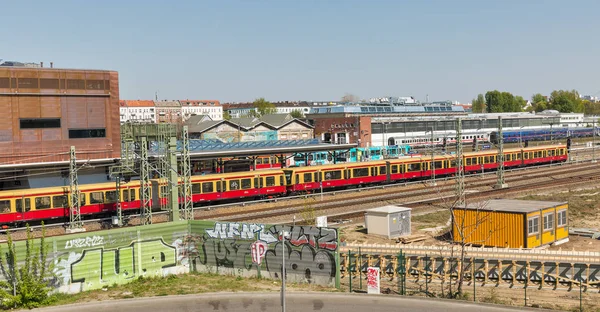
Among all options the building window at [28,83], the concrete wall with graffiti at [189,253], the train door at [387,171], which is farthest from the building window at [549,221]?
the building window at [28,83]

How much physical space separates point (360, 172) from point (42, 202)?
29.0 meters

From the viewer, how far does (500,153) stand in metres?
56.3

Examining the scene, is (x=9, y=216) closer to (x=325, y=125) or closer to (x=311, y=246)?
(x=311, y=246)

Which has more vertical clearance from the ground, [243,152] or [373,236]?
[243,152]

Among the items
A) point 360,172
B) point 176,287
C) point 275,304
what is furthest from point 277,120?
point 275,304

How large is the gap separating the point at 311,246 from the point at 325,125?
272 ft

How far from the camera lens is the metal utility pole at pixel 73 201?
3816cm

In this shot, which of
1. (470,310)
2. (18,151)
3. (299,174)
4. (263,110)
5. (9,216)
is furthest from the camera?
(263,110)

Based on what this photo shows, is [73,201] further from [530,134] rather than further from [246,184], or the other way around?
[530,134]

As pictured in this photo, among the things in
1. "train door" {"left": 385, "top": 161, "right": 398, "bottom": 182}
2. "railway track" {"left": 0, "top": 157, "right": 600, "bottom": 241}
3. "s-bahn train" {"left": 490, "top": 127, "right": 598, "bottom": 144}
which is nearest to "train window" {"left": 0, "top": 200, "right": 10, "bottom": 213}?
"railway track" {"left": 0, "top": 157, "right": 600, "bottom": 241}

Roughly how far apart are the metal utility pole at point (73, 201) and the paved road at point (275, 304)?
18542mm

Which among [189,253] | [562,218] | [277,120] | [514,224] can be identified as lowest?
[189,253]

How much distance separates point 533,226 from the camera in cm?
3017

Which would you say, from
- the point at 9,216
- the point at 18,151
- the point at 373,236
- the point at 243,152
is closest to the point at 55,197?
the point at 9,216
